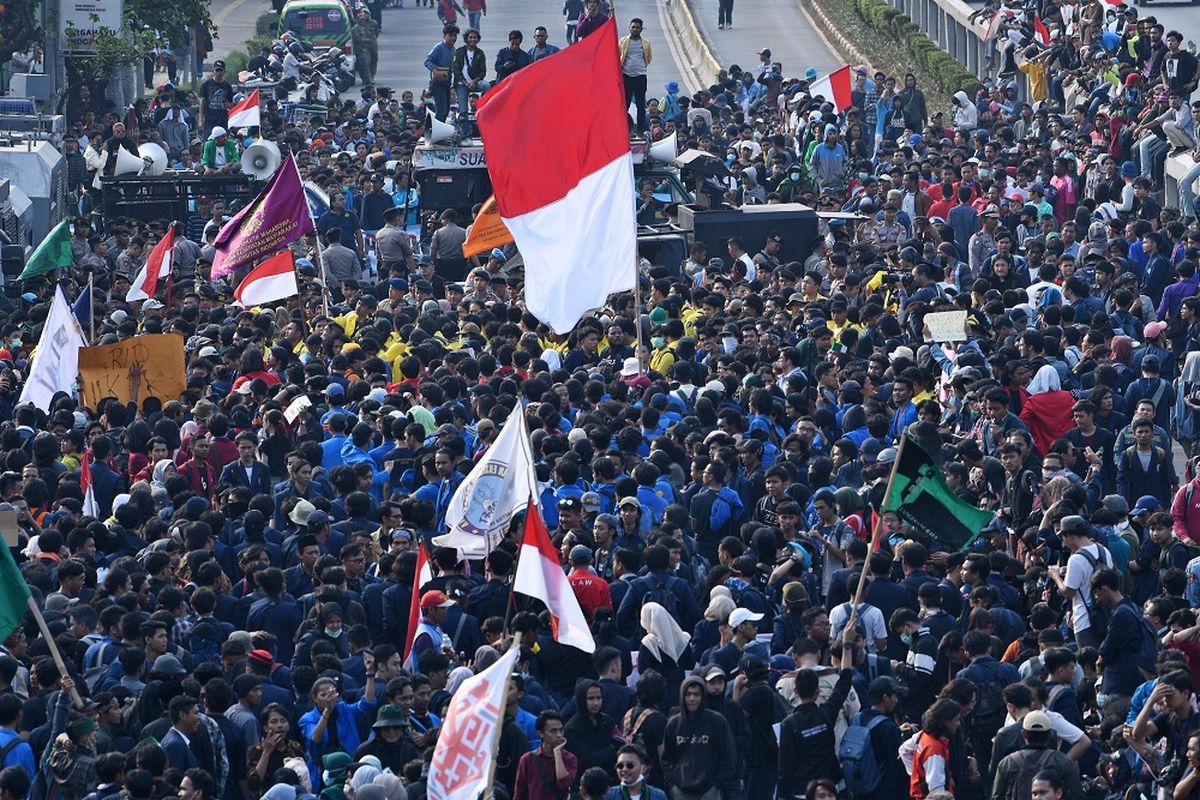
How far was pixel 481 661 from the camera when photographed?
40.3 feet

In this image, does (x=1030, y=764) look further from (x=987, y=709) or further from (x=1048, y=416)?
(x=1048, y=416)

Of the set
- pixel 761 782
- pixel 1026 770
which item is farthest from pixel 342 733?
pixel 1026 770

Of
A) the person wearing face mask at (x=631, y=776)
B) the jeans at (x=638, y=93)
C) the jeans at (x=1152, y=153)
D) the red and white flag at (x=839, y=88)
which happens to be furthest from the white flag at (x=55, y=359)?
the red and white flag at (x=839, y=88)

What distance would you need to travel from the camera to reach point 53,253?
22438 millimetres

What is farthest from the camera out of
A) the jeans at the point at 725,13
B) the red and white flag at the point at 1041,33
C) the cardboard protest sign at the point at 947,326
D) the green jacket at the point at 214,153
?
the jeans at the point at 725,13

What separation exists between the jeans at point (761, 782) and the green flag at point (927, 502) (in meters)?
1.56

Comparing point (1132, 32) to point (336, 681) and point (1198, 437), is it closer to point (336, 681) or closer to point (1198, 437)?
point (1198, 437)

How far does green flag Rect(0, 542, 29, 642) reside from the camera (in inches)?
470

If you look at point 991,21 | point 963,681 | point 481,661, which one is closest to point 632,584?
point 481,661

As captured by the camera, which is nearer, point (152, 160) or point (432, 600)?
point (432, 600)

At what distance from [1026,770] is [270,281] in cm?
1180

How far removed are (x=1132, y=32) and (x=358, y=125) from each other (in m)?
11.3

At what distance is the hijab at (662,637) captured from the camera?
1298cm

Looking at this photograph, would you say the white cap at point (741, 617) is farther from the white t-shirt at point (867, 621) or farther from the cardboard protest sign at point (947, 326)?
the cardboard protest sign at point (947, 326)
